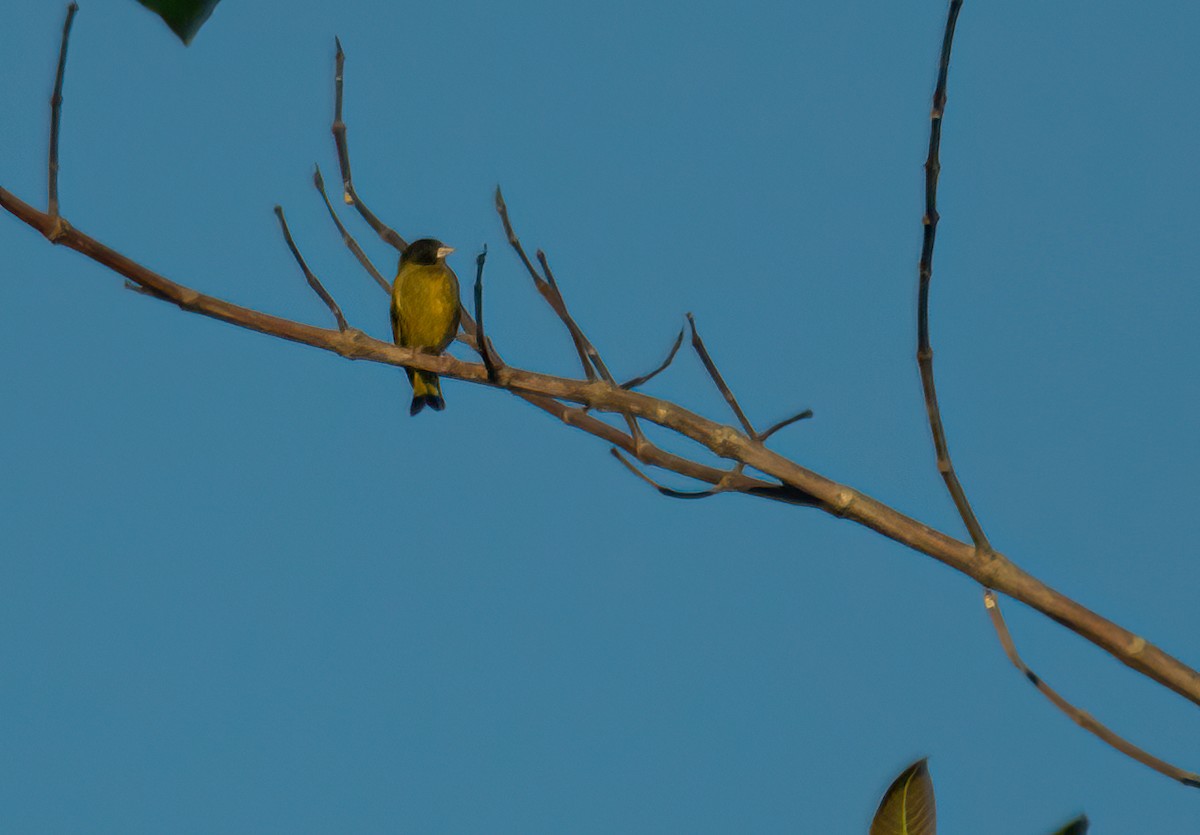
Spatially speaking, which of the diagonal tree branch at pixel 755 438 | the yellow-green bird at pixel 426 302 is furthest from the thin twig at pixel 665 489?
the yellow-green bird at pixel 426 302

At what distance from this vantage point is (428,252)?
24.6ft

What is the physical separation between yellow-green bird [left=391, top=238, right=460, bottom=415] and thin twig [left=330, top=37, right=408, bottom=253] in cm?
390

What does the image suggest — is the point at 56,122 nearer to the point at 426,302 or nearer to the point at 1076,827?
the point at 1076,827

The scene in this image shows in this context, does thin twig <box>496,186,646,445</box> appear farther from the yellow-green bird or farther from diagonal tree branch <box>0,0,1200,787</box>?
the yellow-green bird

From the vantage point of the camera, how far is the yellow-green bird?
23.8ft

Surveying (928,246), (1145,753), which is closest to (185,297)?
(928,246)

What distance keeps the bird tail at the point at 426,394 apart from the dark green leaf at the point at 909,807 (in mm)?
5972

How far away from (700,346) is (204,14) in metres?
1.27

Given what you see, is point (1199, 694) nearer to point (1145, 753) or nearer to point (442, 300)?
point (1145, 753)

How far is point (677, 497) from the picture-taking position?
7.26 ft

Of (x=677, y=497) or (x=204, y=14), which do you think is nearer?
(x=204, y=14)

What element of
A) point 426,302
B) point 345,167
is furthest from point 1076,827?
point 426,302

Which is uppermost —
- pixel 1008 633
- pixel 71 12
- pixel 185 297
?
pixel 71 12

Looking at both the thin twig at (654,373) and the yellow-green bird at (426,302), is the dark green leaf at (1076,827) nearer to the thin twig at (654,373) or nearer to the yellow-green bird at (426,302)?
the thin twig at (654,373)
